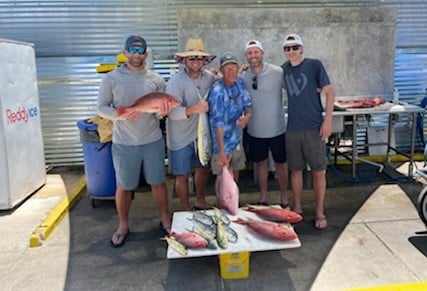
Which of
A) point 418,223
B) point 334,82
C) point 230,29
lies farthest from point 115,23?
point 418,223

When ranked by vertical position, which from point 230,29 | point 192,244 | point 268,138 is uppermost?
point 230,29

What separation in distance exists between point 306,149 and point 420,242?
1281 millimetres

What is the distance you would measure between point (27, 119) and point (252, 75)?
2899 mm

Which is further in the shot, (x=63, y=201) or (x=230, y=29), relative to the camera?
(x=230, y=29)

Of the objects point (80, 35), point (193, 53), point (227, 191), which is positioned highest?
point (80, 35)

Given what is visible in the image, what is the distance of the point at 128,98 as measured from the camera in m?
3.59

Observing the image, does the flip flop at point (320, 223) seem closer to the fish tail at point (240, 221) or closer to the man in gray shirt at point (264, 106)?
the man in gray shirt at point (264, 106)

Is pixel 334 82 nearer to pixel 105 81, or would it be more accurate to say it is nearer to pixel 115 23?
pixel 115 23

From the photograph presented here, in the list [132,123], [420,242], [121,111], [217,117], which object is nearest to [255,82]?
[217,117]

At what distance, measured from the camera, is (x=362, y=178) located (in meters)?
5.66

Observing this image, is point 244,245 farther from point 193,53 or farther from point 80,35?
point 80,35

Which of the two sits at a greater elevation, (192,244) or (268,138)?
(268,138)

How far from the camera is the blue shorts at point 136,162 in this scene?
3.67 m

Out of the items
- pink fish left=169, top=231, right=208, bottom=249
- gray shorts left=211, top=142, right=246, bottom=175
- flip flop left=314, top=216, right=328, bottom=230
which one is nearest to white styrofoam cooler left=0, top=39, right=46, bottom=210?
gray shorts left=211, top=142, right=246, bottom=175
